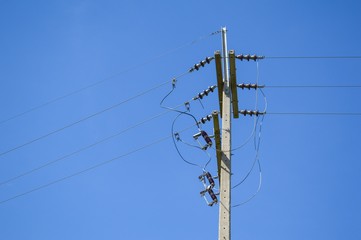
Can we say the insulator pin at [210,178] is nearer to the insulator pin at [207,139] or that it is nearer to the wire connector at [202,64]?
the insulator pin at [207,139]

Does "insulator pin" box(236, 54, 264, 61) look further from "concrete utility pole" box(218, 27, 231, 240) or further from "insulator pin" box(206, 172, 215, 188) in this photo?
"insulator pin" box(206, 172, 215, 188)

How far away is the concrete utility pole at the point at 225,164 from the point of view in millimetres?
6579

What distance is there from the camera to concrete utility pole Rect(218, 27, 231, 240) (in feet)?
21.6

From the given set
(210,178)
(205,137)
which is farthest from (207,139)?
(210,178)

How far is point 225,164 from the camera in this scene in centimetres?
738

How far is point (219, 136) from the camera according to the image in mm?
8586

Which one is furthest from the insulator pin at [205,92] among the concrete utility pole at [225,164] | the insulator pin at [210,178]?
the insulator pin at [210,178]

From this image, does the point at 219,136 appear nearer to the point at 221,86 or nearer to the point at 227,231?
the point at 221,86

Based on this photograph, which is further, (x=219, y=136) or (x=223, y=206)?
(x=219, y=136)

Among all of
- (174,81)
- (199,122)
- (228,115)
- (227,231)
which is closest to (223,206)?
(227,231)

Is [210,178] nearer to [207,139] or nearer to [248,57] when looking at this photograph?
[207,139]

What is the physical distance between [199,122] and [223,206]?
2.43 m

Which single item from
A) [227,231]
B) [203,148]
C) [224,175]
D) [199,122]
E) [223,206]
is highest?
[199,122]

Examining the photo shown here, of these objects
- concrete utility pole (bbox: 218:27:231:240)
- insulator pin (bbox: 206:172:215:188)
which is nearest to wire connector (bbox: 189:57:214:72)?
concrete utility pole (bbox: 218:27:231:240)
